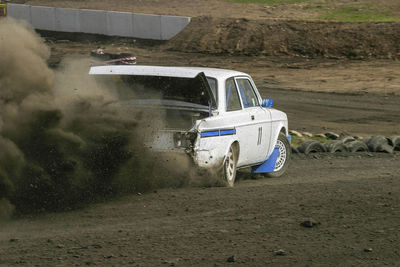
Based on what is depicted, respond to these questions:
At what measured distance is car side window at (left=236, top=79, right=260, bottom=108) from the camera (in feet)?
36.3

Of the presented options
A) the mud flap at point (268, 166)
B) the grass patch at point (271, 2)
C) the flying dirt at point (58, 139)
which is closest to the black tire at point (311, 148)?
the mud flap at point (268, 166)

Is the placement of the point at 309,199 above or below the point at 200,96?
below

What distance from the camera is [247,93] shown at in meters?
11.3

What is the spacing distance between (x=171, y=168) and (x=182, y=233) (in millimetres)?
2174

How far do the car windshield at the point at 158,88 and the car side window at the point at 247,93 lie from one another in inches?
29.9

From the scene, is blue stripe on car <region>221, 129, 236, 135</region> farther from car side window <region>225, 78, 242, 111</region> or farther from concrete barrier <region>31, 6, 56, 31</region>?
concrete barrier <region>31, 6, 56, 31</region>

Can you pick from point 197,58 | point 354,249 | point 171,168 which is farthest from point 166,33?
point 354,249

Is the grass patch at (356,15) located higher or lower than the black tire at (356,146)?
higher

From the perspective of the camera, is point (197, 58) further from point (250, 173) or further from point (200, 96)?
point (200, 96)

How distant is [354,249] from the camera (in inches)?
286

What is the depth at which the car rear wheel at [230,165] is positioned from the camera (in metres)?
10.4

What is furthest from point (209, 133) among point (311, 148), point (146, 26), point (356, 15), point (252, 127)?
point (146, 26)

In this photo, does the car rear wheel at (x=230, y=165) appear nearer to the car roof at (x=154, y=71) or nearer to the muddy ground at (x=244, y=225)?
the muddy ground at (x=244, y=225)

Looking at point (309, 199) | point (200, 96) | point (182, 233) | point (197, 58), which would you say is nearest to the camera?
point (182, 233)
